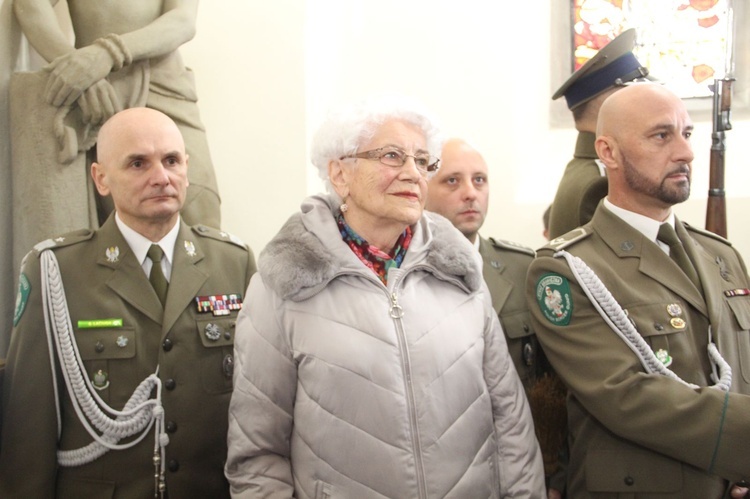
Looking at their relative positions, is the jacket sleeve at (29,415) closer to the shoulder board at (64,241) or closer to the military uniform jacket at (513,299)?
the shoulder board at (64,241)

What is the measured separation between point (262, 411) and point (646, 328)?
2.88ft

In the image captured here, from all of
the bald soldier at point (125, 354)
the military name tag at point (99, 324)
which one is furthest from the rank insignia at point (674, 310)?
the military name tag at point (99, 324)

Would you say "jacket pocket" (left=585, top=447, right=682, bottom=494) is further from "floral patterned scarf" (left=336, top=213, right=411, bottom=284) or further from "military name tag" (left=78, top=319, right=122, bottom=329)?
"military name tag" (left=78, top=319, right=122, bottom=329)

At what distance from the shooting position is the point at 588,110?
7.51 ft

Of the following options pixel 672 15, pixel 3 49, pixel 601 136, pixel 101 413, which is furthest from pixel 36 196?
pixel 672 15

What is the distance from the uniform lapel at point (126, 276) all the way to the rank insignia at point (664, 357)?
1184 mm

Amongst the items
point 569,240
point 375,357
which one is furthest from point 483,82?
point 375,357

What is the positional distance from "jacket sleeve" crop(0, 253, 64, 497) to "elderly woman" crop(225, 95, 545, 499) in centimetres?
49

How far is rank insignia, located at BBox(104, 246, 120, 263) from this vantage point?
1760 mm

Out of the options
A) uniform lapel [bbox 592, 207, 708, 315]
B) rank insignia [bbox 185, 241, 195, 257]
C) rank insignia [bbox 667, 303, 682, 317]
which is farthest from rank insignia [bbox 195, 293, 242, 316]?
rank insignia [bbox 667, 303, 682, 317]

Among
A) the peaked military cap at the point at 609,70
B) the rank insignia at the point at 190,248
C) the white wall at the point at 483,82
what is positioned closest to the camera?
the rank insignia at the point at 190,248

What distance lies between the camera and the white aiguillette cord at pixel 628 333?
156 cm

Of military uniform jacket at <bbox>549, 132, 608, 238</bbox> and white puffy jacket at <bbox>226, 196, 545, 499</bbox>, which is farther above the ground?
military uniform jacket at <bbox>549, 132, 608, 238</bbox>

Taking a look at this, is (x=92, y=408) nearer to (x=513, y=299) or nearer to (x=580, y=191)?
(x=513, y=299)
